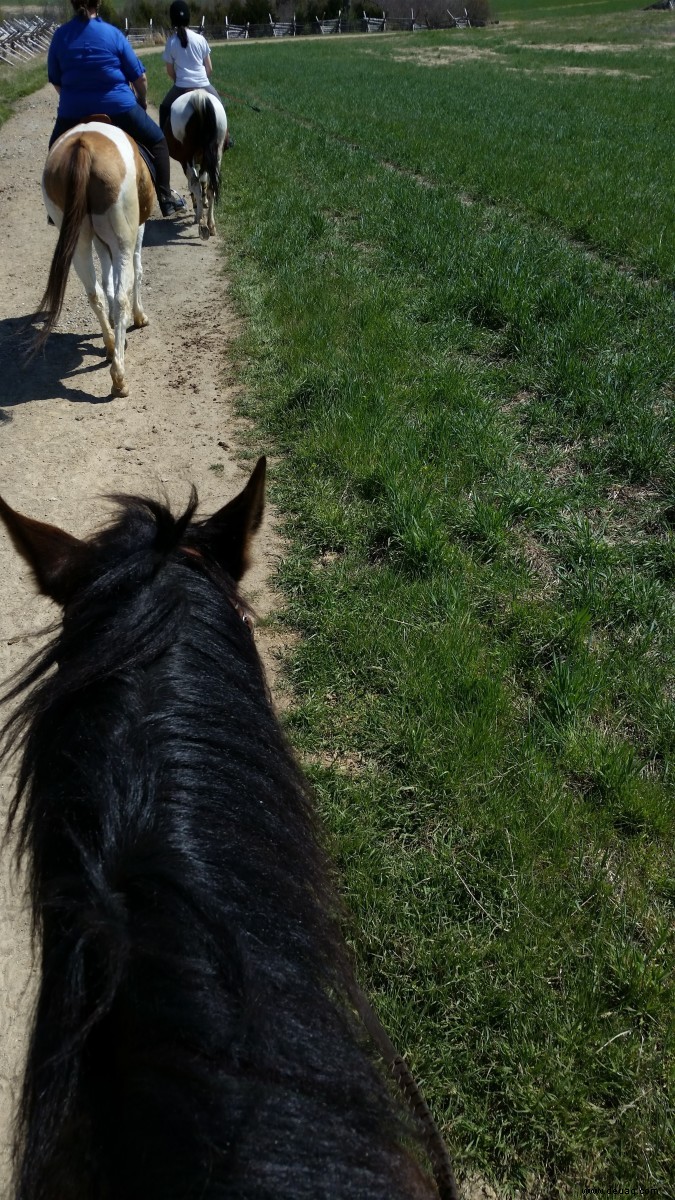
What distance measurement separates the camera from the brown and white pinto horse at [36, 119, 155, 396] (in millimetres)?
5090

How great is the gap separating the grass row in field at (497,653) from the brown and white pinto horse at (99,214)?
1.07 metres

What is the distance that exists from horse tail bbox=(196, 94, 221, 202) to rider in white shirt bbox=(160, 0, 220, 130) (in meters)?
0.54

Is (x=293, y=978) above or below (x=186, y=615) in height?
below

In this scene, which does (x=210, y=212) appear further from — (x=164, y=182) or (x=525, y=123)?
(x=525, y=123)

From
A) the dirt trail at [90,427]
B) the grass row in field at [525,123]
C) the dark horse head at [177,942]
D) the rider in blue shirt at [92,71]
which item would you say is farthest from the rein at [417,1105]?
the grass row in field at [525,123]

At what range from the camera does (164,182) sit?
8328 mm

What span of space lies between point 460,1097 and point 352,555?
255 cm

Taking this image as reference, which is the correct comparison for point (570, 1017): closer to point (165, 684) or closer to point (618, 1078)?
point (618, 1078)

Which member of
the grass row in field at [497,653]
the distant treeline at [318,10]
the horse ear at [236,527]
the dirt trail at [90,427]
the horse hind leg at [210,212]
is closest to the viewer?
the horse ear at [236,527]

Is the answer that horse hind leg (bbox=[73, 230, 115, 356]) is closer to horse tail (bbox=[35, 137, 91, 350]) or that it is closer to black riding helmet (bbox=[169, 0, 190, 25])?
horse tail (bbox=[35, 137, 91, 350])

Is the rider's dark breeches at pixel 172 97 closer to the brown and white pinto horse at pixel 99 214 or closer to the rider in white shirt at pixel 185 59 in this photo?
Answer: the rider in white shirt at pixel 185 59

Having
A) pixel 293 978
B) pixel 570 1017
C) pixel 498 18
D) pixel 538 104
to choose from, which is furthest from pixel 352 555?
pixel 498 18

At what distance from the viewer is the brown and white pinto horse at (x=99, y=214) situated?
5.09 meters

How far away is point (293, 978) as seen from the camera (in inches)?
40.8
